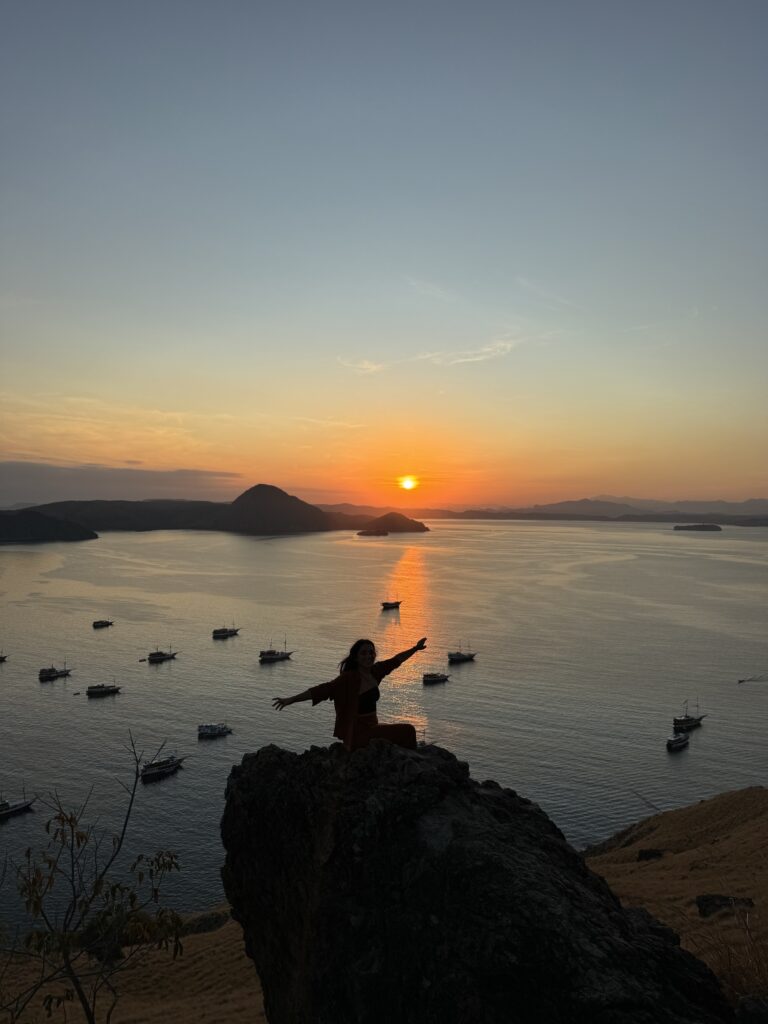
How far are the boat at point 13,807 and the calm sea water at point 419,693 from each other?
0.80 m

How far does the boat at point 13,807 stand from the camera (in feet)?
157

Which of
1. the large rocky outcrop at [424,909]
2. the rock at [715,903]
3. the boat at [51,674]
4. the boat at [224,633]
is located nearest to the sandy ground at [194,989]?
the rock at [715,903]

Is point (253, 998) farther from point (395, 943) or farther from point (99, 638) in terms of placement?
point (99, 638)

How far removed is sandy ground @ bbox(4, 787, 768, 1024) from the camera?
57.9 ft

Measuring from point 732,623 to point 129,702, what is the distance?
89.2 meters

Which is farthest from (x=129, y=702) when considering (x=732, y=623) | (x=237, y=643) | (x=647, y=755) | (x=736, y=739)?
(x=732, y=623)

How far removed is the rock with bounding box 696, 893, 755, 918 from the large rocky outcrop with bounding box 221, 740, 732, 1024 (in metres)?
12.1

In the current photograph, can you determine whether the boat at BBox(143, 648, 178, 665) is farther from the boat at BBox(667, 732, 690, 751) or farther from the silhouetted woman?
A: the silhouetted woman

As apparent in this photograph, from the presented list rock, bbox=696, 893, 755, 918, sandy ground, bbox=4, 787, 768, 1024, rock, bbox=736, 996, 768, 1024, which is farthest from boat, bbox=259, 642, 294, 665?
rock, bbox=736, 996, 768, 1024

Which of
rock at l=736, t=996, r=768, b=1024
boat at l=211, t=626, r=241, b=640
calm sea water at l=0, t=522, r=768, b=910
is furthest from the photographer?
boat at l=211, t=626, r=241, b=640

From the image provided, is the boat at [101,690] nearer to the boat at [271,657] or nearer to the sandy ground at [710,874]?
the boat at [271,657]

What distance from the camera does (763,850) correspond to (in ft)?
Answer: 85.5

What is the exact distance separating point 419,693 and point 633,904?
59540 millimetres

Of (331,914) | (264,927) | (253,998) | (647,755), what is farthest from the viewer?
(647,755)
